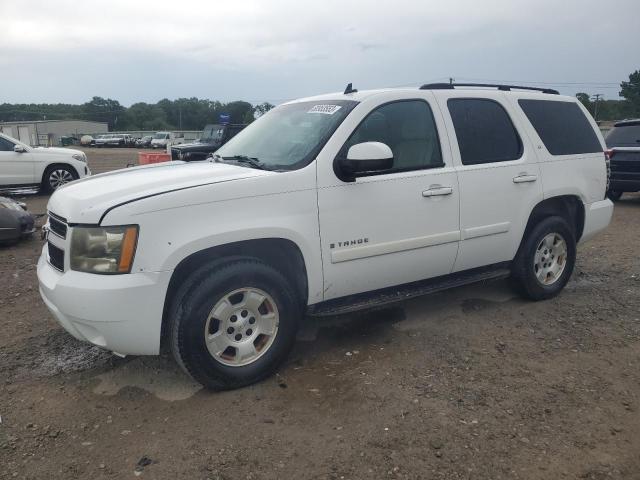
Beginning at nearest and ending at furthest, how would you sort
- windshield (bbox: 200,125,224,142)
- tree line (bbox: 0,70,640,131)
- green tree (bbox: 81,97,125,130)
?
windshield (bbox: 200,125,224,142) → tree line (bbox: 0,70,640,131) → green tree (bbox: 81,97,125,130)

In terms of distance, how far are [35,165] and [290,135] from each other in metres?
10.3

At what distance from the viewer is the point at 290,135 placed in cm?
396

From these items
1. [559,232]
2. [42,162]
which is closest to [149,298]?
[559,232]

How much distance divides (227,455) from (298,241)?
1312 mm

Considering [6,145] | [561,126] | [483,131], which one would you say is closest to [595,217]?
[561,126]

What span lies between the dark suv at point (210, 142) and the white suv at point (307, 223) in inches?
415

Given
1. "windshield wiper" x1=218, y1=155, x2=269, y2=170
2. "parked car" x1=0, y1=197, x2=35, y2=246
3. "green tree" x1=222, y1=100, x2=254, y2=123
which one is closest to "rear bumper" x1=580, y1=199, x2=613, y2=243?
"windshield wiper" x1=218, y1=155, x2=269, y2=170

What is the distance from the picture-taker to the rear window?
1002 cm

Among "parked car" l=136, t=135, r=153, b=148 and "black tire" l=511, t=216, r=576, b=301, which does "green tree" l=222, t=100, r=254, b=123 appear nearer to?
"parked car" l=136, t=135, r=153, b=148

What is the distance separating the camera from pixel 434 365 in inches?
145

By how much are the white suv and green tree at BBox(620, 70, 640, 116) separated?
5358 cm

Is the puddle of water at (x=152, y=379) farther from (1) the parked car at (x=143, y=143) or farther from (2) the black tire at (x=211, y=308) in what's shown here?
(1) the parked car at (x=143, y=143)

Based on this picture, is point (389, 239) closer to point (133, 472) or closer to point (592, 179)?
point (133, 472)

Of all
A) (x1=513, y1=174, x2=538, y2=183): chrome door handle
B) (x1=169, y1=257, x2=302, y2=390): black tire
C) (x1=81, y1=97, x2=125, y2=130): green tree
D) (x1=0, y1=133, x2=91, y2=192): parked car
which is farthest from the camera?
(x1=81, y1=97, x2=125, y2=130): green tree
